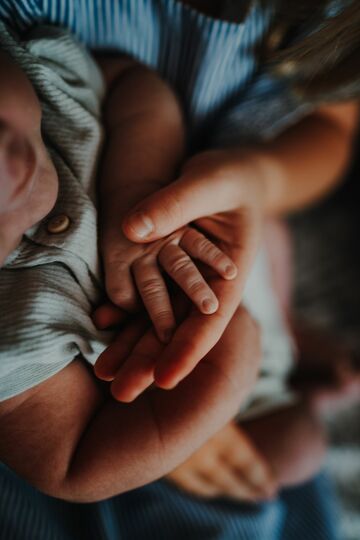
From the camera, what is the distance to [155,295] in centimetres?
40

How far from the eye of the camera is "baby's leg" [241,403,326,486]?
2.34ft

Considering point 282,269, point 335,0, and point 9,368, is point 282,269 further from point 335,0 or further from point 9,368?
point 9,368

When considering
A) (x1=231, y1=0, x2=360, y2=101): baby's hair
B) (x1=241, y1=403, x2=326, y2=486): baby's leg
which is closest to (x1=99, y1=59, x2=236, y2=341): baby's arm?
(x1=231, y1=0, x2=360, y2=101): baby's hair

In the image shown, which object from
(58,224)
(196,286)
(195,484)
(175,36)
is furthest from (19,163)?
(195,484)

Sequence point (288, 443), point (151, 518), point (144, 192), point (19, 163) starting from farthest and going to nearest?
point (288, 443), point (151, 518), point (144, 192), point (19, 163)

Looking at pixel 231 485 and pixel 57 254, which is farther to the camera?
pixel 231 485

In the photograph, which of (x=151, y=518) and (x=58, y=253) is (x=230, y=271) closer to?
(x=58, y=253)

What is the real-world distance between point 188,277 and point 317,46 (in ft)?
1.06

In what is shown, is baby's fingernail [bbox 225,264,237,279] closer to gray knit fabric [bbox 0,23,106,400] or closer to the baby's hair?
gray knit fabric [bbox 0,23,106,400]

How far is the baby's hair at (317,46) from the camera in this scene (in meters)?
0.47

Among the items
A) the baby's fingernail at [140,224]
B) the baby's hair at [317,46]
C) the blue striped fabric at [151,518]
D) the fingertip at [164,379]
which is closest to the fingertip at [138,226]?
the baby's fingernail at [140,224]

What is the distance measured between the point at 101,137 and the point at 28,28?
16cm

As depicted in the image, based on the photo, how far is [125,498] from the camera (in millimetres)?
645

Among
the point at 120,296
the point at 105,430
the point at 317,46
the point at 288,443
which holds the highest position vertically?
the point at 317,46
